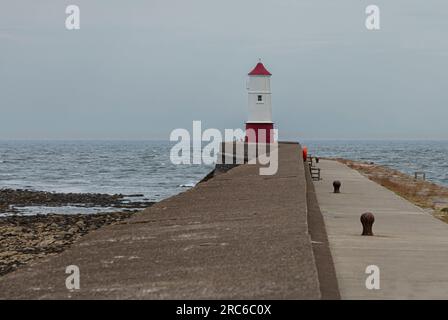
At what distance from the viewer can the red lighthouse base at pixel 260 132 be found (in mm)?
46156

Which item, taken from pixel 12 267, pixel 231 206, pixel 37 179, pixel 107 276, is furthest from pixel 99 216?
pixel 37 179

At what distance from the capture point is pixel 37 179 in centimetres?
5969

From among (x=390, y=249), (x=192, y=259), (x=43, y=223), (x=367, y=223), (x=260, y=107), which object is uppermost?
(x=260, y=107)

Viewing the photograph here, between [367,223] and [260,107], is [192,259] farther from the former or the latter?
[260,107]

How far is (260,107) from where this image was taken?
45.9 meters

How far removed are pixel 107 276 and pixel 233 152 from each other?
3252cm

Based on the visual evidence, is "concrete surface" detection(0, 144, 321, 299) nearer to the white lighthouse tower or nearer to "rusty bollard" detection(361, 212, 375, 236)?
"rusty bollard" detection(361, 212, 375, 236)

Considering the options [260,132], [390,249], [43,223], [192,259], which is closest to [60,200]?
[43,223]

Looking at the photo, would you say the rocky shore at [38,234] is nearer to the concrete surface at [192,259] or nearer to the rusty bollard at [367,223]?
the concrete surface at [192,259]

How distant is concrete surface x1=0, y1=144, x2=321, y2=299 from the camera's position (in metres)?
6.79

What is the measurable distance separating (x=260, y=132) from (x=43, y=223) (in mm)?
22365

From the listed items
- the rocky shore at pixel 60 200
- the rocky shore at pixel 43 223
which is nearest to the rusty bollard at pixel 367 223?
the rocky shore at pixel 43 223

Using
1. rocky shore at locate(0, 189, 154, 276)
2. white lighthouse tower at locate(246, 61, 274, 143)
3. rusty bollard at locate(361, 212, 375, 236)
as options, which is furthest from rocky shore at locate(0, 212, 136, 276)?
white lighthouse tower at locate(246, 61, 274, 143)
